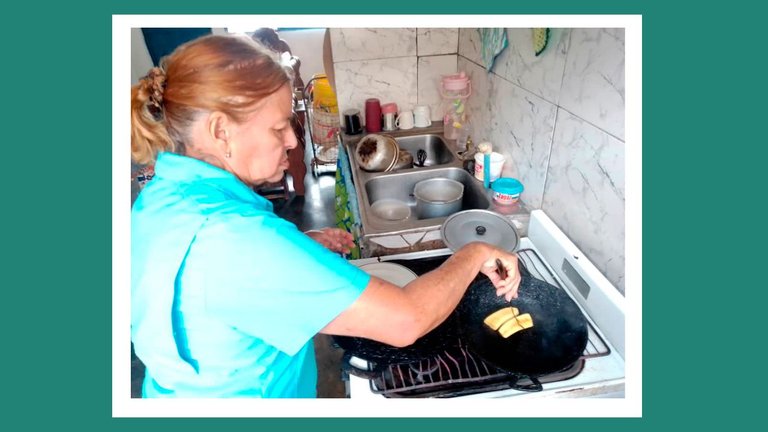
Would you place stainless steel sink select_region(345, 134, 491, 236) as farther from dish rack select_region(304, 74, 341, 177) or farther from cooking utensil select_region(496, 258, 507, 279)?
dish rack select_region(304, 74, 341, 177)

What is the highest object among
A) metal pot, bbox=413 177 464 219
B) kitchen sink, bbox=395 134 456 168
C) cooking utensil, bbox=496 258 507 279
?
kitchen sink, bbox=395 134 456 168

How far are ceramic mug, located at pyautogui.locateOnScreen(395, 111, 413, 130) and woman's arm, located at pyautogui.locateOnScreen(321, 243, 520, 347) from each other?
1.41 meters

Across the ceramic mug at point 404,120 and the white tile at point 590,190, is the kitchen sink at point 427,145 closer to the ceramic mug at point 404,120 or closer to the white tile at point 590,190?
the ceramic mug at point 404,120

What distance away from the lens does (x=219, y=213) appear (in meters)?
0.63

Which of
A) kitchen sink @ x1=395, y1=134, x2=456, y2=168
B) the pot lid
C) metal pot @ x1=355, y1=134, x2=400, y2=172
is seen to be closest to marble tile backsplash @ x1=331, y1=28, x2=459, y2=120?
kitchen sink @ x1=395, y1=134, x2=456, y2=168

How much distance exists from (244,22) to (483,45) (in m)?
1.25

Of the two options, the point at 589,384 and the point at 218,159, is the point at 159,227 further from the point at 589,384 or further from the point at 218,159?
the point at 589,384

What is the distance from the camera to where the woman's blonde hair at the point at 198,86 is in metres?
0.66

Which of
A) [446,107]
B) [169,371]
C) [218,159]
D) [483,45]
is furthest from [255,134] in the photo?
[446,107]

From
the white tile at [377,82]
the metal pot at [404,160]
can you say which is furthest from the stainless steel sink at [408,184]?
the white tile at [377,82]

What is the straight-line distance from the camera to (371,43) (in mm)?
2109

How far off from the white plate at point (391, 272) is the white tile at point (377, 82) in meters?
1.30

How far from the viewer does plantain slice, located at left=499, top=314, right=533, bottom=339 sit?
101 cm

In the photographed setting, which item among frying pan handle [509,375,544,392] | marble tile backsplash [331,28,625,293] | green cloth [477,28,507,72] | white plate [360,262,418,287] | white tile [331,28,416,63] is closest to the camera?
frying pan handle [509,375,544,392]
